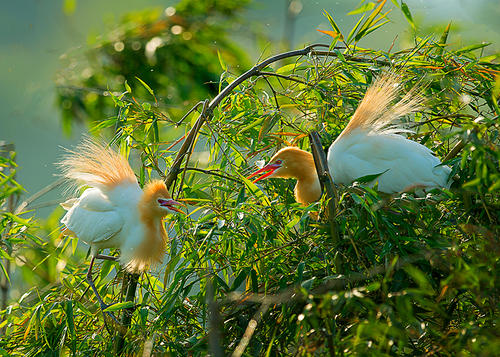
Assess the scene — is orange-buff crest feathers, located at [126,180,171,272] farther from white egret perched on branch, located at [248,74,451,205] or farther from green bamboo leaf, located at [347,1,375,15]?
green bamboo leaf, located at [347,1,375,15]

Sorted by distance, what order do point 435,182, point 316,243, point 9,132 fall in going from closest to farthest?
point 316,243 → point 435,182 → point 9,132

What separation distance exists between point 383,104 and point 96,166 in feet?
3.52

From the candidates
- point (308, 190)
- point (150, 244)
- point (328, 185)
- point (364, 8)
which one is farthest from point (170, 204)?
point (364, 8)

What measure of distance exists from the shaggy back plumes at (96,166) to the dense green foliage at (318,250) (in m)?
0.11

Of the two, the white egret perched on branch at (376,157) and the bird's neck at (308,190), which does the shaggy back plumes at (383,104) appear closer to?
the white egret perched on branch at (376,157)

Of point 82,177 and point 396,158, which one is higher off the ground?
point 82,177

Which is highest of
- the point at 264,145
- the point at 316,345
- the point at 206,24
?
the point at 206,24

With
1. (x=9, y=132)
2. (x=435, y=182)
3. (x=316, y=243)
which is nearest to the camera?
(x=316, y=243)

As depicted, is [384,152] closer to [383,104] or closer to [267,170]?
[383,104]

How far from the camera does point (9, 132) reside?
95.0 inches

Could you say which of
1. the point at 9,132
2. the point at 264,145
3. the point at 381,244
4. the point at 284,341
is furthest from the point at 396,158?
the point at 9,132

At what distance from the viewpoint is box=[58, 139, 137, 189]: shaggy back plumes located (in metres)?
2.03

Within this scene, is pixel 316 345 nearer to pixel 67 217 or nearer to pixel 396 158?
pixel 396 158

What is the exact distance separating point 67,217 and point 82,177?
6.3 inches
